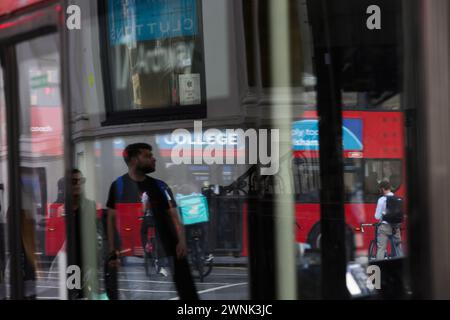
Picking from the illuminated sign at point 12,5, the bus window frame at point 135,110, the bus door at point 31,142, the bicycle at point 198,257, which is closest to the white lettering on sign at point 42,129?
the bus door at point 31,142

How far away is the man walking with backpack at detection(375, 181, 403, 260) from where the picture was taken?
6.07ft

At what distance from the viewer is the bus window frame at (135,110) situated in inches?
77.6

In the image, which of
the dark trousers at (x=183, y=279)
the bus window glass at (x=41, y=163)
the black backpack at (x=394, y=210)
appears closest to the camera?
the black backpack at (x=394, y=210)

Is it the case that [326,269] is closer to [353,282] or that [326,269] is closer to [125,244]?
[353,282]

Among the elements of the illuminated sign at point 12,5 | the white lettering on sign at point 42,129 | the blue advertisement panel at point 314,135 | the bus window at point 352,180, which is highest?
the illuminated sign at point 12,5

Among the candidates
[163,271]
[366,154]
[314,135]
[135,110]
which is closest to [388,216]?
[366,154]

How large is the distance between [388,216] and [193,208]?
751mm

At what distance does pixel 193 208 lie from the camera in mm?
1985

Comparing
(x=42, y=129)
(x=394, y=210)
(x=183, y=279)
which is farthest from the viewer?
(x=42, y=129)

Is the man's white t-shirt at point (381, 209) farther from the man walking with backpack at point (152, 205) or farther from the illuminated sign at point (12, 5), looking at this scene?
the illuminated sign at point (12, 5)

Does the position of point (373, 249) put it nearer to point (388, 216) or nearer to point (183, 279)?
point (388, 216)

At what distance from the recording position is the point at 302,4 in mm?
1923

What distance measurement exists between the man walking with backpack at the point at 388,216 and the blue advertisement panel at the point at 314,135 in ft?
0.61

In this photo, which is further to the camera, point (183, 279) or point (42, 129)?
point (42, 129)
